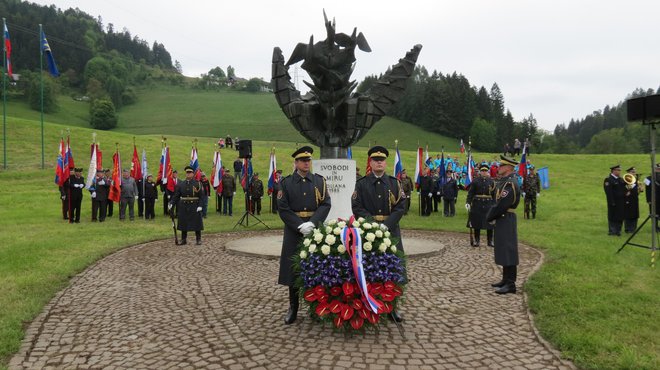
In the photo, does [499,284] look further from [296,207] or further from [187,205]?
[187,205]

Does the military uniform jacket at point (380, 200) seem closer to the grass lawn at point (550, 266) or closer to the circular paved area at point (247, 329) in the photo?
the circular paved area at point (247, 329)

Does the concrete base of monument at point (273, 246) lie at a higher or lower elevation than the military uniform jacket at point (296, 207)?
lower

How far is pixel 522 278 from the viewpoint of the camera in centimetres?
839

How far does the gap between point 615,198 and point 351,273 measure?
37.3 feet

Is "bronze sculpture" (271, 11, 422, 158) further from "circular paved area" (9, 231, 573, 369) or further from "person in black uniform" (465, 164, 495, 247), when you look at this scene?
"circular paved area" (9, 231, 573, 369)

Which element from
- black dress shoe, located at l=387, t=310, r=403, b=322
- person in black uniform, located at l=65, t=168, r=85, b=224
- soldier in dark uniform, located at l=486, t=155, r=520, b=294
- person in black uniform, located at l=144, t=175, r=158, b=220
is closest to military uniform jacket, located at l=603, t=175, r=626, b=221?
soldier in dark uniform, located at l=486, t=155, r=520, b=294

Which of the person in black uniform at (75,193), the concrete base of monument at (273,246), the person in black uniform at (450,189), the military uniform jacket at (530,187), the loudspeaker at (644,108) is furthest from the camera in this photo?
the person in black uniform at (450,189)

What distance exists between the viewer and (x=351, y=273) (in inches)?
208

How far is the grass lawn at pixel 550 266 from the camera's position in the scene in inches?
207

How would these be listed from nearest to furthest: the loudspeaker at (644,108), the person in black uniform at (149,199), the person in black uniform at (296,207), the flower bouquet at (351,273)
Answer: the flower bouquet at (351,273) < the person in black uniform at (296,207) < the loudspeaker at (644,108) < the person in black uniform at (149,199)

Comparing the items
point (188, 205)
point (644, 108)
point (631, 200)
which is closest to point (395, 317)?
point (644, 108)

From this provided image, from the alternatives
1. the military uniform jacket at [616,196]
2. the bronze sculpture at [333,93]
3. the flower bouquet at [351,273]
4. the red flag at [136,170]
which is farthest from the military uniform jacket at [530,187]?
the red flag at [136,170]

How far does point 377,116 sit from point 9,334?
9.03 metres

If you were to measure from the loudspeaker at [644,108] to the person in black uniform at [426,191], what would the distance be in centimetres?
988
